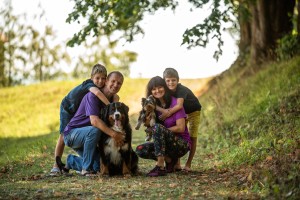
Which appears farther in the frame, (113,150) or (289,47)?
(289,47)

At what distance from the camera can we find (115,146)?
7.32 meters

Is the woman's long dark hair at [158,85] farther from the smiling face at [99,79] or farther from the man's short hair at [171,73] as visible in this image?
the smiling face at [99,79]


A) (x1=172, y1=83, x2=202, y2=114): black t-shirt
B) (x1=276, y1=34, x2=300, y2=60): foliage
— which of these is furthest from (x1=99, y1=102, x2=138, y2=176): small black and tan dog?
(x1=276, y1=34, x2=300, y2=60): foliage

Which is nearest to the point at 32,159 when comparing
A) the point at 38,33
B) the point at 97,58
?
the point at 38,33

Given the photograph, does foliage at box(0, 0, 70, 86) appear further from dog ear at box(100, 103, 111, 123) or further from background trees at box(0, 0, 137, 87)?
dog ear at box(100, 103, 111, 123)

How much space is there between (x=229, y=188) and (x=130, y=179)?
5.72 feet

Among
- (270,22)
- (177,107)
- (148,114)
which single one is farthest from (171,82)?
(270,22)

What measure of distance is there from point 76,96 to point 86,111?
53cm

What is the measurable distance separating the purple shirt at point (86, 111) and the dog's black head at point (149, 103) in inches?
26.6

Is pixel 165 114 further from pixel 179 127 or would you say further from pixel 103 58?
pixel 103 58

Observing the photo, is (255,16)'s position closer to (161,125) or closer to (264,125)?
(264,125)

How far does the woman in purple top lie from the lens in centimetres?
732

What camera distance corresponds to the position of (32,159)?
10.1 meters

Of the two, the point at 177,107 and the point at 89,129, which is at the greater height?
the point at 177,107
